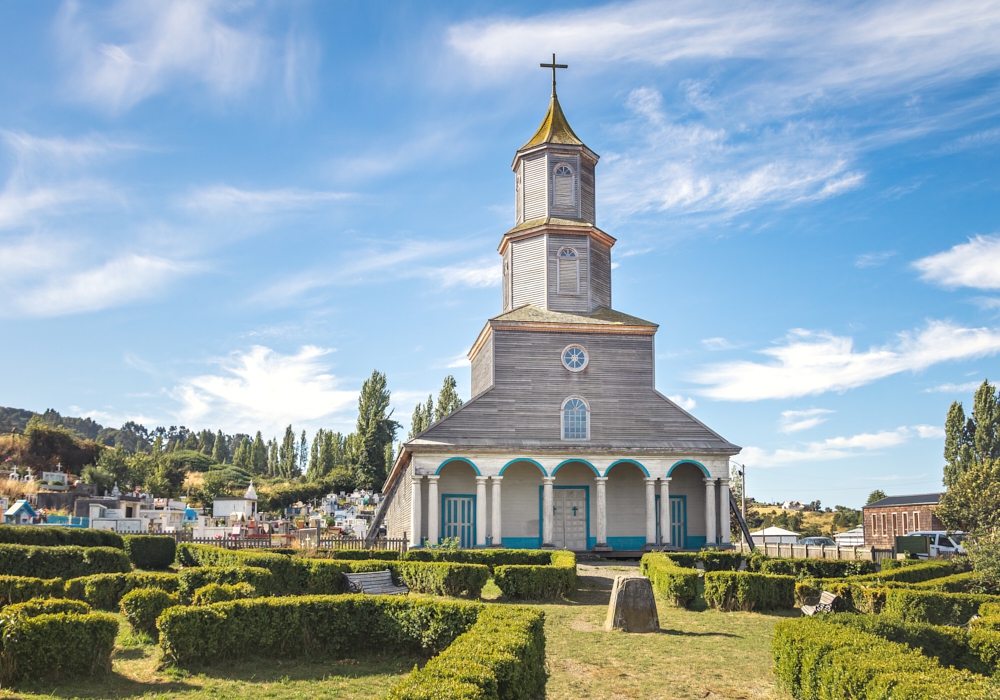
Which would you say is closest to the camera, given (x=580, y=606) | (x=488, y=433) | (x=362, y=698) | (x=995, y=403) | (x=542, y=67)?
(x=362, y=698)

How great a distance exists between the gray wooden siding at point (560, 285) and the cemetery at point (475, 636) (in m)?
18.9

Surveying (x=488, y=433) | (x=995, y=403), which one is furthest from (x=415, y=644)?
(x=995, y=403)

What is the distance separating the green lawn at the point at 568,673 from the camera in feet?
35.6

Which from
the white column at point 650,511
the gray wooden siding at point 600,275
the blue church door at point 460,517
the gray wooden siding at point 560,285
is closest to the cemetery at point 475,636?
the white column at point 650,511

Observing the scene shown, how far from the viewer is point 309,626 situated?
13297mm

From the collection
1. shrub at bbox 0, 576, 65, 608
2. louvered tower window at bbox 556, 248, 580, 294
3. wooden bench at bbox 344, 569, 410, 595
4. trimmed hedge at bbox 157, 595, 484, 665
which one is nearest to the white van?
louvered tower window at bbox 556, 248, 580, 294

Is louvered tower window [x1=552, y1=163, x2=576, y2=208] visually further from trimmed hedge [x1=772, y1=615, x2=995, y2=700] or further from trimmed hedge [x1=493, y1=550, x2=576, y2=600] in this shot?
trimmed hedge [x1=772, y1=615, x2=995, y2=700]

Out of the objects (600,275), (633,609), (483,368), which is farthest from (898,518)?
(633,609)

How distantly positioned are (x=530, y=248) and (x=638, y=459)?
11205 millimetres

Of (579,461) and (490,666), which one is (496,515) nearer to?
(579,461)

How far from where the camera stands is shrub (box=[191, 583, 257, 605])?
1335 centimetres

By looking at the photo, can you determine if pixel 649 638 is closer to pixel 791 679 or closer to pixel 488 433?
pixel 791 679

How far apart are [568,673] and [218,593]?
5.89m

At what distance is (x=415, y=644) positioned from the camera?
42.7 feet
